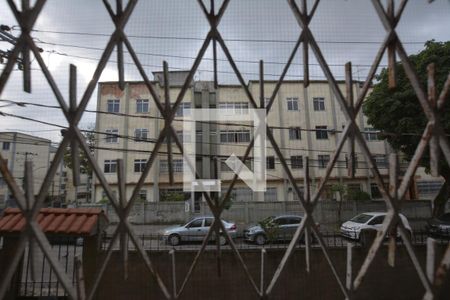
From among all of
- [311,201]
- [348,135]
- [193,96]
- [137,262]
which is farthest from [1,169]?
[193,96]

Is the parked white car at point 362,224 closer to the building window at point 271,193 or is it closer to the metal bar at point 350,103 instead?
the building window at point 271,193

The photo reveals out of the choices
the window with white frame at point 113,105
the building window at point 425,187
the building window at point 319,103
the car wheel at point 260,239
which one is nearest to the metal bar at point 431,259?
the car wheel at point 260,239

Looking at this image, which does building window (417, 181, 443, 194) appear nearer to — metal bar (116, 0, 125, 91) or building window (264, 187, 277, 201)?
building window (264, 187, 277, 201)

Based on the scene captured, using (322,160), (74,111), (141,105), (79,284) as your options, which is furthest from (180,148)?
(141,105)

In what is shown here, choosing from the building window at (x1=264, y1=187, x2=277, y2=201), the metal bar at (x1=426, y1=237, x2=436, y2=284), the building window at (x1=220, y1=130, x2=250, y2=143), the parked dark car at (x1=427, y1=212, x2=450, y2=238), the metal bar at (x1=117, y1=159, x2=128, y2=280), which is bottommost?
the parked dark car at (x1=427, y1=212, x2=450, y2=238)

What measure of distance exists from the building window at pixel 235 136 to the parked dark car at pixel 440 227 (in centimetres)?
1148

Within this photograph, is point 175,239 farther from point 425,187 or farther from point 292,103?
point 425,187

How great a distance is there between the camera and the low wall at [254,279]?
19.5 ft

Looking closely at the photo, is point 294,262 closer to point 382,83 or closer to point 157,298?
point 157,298

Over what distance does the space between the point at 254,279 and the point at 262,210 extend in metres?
13.6

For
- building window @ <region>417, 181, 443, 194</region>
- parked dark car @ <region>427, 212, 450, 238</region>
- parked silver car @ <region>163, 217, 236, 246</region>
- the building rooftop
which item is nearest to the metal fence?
the building rooftop

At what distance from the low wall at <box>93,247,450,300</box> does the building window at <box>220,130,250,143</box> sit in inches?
629

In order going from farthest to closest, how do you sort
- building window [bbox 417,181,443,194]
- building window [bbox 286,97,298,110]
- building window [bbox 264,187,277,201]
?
building window [bbox 286,97,298,110] < building window [bbox 417,181,443,194] < building window [bbox 264,187,277,201]

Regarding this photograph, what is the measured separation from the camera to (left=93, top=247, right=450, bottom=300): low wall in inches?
234
